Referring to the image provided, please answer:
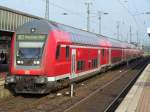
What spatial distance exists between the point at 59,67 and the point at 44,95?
1500mm

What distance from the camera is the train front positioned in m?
16.8

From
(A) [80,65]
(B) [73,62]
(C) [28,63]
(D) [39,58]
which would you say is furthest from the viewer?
(A) [80,65]

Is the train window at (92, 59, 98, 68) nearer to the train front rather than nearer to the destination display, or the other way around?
the train front

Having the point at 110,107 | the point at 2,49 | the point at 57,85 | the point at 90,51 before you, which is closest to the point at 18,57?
the point at 57,85

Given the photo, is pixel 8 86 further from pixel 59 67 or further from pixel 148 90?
pixel 148 90

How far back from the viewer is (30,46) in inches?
679

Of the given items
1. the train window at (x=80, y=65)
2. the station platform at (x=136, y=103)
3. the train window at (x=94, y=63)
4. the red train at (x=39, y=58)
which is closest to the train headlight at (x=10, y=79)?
the red train at (x=39, y=58)

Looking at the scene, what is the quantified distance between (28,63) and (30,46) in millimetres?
752

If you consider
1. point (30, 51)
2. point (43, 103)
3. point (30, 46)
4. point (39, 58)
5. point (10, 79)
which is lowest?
point (43, 103)

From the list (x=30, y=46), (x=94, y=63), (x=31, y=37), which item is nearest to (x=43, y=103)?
(x=30, y=46)

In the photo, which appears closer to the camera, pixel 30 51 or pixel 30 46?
pixel 30 51

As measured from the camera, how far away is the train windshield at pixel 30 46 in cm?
1703

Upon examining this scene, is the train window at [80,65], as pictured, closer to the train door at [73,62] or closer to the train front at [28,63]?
the train door at [73,62]

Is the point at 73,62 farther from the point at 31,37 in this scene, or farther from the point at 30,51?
the point at 30,51
